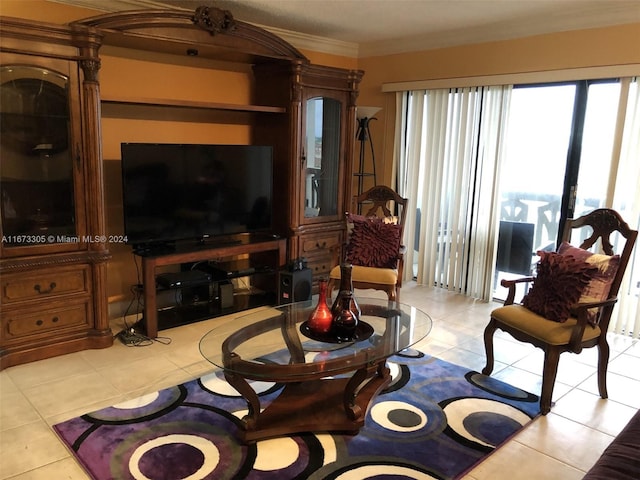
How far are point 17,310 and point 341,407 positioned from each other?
82.8 inches

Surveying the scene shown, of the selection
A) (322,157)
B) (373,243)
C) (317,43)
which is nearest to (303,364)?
(373,243)

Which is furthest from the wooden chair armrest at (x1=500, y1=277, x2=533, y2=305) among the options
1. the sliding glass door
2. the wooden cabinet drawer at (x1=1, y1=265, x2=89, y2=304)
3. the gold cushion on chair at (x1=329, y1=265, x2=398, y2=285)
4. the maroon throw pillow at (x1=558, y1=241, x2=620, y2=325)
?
the wooden cabinet drawer at (x1=1, y1=265, x2=89, y2=304)

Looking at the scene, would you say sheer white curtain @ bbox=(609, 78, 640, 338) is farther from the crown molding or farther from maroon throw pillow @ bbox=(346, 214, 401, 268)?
the crown molding

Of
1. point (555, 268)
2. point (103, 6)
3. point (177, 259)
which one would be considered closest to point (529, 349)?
point (555, 268)

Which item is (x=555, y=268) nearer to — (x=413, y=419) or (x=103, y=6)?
(x=413, y=419)

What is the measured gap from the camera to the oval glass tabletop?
230 centimetres

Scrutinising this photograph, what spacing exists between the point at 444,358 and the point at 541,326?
2.77 ft

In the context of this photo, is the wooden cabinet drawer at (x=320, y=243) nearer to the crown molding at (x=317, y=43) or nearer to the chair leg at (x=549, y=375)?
the crown molding at (x=317, y=43)

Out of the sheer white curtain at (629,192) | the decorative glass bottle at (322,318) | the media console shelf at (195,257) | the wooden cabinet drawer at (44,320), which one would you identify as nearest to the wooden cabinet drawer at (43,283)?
the wooden cabinet drawer at (44,320)

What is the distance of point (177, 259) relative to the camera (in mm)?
3787

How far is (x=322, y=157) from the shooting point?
4781 millimetres

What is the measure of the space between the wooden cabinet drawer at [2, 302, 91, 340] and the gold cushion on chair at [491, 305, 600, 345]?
271cm

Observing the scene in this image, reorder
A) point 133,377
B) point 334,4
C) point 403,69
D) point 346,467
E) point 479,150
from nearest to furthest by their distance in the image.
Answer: point 346,467
point 133,377
point 334,4
point 479,150
point 403,69

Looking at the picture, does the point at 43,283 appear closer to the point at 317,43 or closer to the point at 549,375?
the point at 549,375
